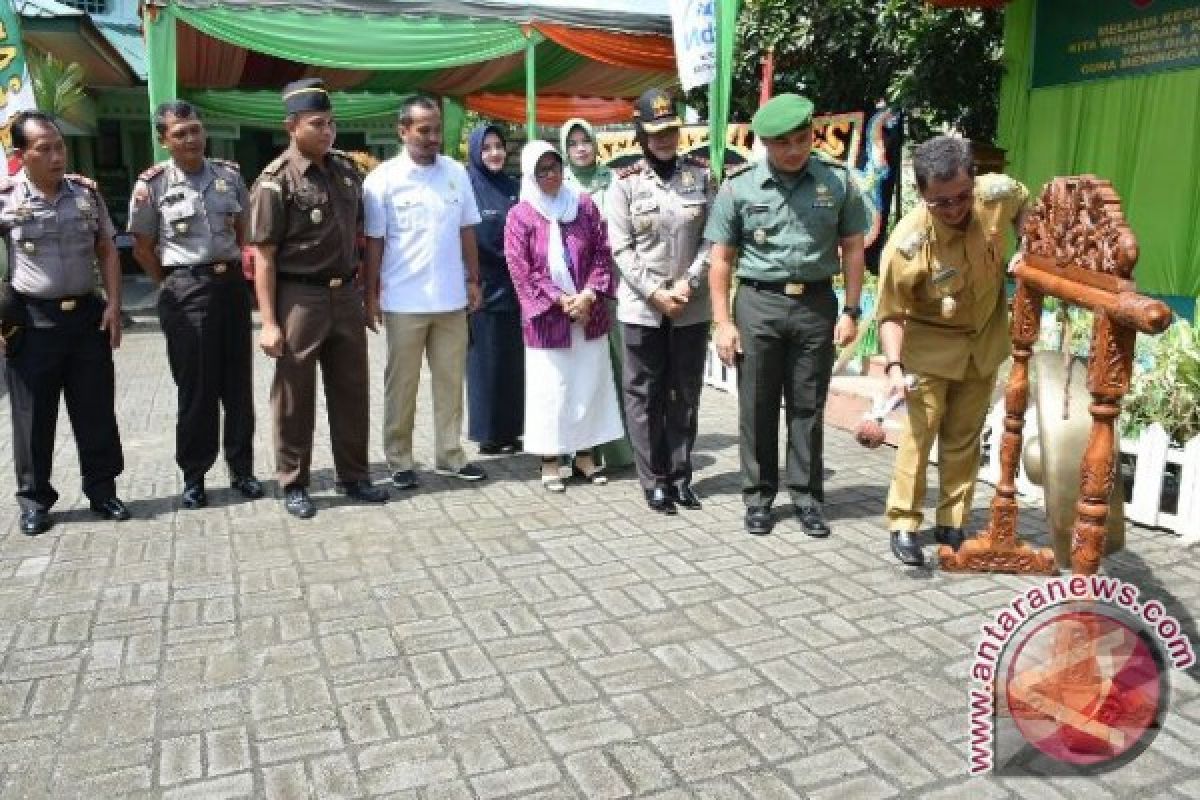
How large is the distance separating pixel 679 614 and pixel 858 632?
23.7 inches

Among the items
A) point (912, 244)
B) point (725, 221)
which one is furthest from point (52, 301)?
point (912, 244)

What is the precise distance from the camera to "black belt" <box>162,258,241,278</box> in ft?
14.4

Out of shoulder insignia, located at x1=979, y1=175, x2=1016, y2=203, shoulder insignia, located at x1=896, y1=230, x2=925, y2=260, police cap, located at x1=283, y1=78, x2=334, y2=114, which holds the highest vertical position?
police cap, located at x1=283, y1=78, x2=334, y2=114

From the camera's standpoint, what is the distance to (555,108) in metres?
14.4

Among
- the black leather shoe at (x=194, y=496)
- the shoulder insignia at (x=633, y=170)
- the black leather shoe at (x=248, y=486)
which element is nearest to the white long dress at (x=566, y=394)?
the shoulder insignia at (x=633, y=170)

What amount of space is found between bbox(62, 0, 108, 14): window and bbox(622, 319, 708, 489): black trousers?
17.0 m

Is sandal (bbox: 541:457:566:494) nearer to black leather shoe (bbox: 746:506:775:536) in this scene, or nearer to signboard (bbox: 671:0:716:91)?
black leather shoe (bbox: 746:506:775:536)

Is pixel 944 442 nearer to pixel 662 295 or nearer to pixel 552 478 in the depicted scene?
pixel 662 295

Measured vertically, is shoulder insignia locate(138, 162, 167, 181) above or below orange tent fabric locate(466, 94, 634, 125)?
below

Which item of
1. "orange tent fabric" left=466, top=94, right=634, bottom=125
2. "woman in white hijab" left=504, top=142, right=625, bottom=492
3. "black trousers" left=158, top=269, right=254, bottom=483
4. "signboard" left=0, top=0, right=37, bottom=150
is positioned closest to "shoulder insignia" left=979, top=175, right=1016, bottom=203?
"woman in white hijab" left=504, top=142, right=625, bottom=492

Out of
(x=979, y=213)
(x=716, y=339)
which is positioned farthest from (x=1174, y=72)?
(x=716, y=339)

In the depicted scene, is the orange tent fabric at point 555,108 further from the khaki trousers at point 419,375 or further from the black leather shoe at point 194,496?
the black leather shoe at point 194,496

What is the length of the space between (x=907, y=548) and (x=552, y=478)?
1809 mm

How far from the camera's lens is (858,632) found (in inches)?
127
